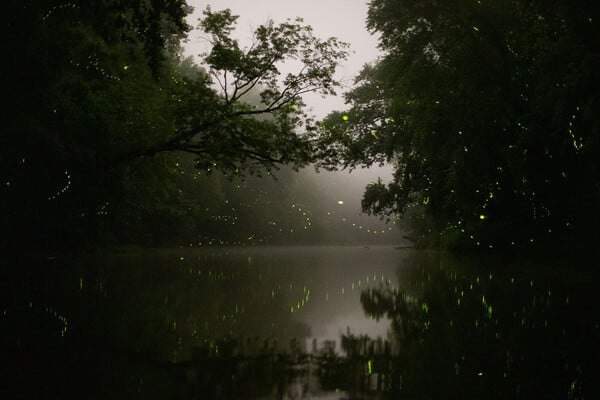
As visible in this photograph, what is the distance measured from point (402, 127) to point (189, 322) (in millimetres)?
25815

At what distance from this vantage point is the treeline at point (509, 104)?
42.9ft

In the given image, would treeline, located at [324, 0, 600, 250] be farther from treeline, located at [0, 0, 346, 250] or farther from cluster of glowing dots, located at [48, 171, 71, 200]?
cluster of glowing dots, located at [48, 171, 71, 200]

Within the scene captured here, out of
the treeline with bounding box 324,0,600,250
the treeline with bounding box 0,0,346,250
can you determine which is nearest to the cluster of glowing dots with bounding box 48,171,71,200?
the treeline with bounding box 0,0,346,250

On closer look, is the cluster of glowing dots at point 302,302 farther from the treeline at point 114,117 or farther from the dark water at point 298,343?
the treeline at point 114,117

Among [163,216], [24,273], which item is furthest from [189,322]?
[163,216]

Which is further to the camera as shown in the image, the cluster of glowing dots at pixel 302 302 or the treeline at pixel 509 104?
the treeline at pixel 509 104

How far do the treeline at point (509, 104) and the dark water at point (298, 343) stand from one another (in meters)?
6.65

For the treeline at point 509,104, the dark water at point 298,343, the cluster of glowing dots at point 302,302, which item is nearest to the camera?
the dark water at point 298,343

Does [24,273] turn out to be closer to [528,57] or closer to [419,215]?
[528,57]

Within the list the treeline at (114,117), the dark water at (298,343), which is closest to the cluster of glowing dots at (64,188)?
the treeline at (114,117)

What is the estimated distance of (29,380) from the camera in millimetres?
3545

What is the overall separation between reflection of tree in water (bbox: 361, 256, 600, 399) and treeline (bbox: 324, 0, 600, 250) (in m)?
6.44

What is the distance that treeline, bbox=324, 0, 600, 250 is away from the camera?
42.9 feet

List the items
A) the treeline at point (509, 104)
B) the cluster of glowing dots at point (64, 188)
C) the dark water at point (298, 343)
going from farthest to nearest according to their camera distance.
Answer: the cluster of glowing dots at point (64, 188)
the treeline at point (509, 104)
the dark water at point (298, 343)
